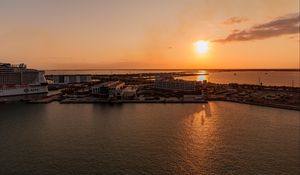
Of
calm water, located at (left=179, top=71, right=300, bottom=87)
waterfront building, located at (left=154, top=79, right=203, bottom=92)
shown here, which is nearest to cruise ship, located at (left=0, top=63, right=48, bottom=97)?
waterfront building, located at (left=154, top=79, right=203, bottom=92)

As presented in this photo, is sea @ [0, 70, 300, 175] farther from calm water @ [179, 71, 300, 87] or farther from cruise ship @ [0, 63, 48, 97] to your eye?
calm water @ [179, 71, 300, 87]

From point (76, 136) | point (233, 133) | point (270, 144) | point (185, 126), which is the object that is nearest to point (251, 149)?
point (270, 144)

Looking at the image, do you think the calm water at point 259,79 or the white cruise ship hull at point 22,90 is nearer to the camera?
the white cruise ship hull at point 22,90

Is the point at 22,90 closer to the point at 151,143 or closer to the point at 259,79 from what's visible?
the point at 151,143

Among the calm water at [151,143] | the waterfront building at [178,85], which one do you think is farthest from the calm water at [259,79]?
the calm water at [151,143]

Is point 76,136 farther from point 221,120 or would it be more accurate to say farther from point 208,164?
point 221,120

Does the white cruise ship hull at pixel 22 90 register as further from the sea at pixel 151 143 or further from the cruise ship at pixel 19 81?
the sea at pixel 151 143

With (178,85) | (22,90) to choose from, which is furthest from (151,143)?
(178,85)
